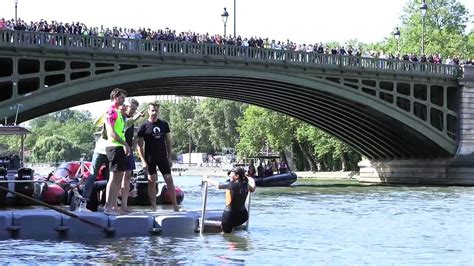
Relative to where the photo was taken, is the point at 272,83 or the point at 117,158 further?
the point at 272,83

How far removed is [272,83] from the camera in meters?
52.9

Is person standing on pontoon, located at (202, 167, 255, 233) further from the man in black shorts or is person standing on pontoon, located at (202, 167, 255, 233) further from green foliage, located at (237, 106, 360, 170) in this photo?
green foliage, located at (237, 106, 360, 170)

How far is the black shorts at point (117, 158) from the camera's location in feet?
60.7

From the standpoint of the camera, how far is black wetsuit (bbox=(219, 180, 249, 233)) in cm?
1928

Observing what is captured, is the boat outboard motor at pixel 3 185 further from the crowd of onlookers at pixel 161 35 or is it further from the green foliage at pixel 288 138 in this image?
the green foliage at pixel 288 138

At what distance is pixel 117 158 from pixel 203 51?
3071 cm

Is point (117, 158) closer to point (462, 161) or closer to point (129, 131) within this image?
point (129, 131)

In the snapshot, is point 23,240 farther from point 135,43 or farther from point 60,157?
point 60,157

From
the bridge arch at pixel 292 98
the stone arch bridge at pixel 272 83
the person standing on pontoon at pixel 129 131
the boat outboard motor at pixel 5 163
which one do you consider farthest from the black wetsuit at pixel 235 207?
the bridge arch at pixel 292 98

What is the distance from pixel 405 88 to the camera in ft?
196

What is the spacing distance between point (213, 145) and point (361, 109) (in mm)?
103528

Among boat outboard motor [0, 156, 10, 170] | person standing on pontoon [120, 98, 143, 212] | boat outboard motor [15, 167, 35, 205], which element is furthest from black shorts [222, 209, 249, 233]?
boat outboard motor [0, 156, 10, 170]

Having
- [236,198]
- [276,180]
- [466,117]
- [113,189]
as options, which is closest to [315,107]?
[276,180]

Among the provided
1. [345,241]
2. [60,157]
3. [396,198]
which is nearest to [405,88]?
[396,198]
